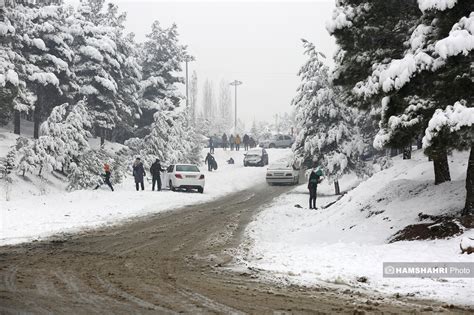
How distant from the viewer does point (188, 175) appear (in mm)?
26812

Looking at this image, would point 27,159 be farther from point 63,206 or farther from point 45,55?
point 45,55

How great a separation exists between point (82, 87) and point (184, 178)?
14.8 m

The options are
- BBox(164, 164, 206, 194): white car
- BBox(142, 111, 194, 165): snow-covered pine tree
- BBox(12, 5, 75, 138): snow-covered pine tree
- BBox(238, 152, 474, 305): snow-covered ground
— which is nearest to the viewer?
BBox(238, 152, 474, 305): snow-covered ground

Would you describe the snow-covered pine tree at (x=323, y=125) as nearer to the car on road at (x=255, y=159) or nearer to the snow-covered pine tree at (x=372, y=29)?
the snow-covered pine tree at (x=372, y=29)

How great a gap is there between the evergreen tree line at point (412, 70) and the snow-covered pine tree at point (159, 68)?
33494 mm

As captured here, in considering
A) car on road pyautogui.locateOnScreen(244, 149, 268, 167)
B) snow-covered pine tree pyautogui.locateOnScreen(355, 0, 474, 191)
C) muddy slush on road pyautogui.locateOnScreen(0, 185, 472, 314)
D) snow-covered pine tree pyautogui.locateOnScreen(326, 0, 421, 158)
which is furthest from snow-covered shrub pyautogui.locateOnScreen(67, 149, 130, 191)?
car on road pyautogui.locateOnScreen(244, 149, 268, 167)

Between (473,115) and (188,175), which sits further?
(188,175)

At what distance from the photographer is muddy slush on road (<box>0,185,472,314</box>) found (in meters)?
6.39

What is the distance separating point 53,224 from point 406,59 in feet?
37.1

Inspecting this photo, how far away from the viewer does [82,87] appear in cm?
3700

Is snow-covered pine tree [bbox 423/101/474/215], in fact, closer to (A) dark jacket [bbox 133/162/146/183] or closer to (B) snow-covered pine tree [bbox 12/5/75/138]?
(A) dark jacket [bbox 133/162/146/183]

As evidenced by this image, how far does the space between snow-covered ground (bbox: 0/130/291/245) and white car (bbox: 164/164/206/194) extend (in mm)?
1371

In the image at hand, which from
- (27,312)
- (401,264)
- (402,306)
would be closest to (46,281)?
(27,312)

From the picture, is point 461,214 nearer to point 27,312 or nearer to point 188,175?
point 27,312
